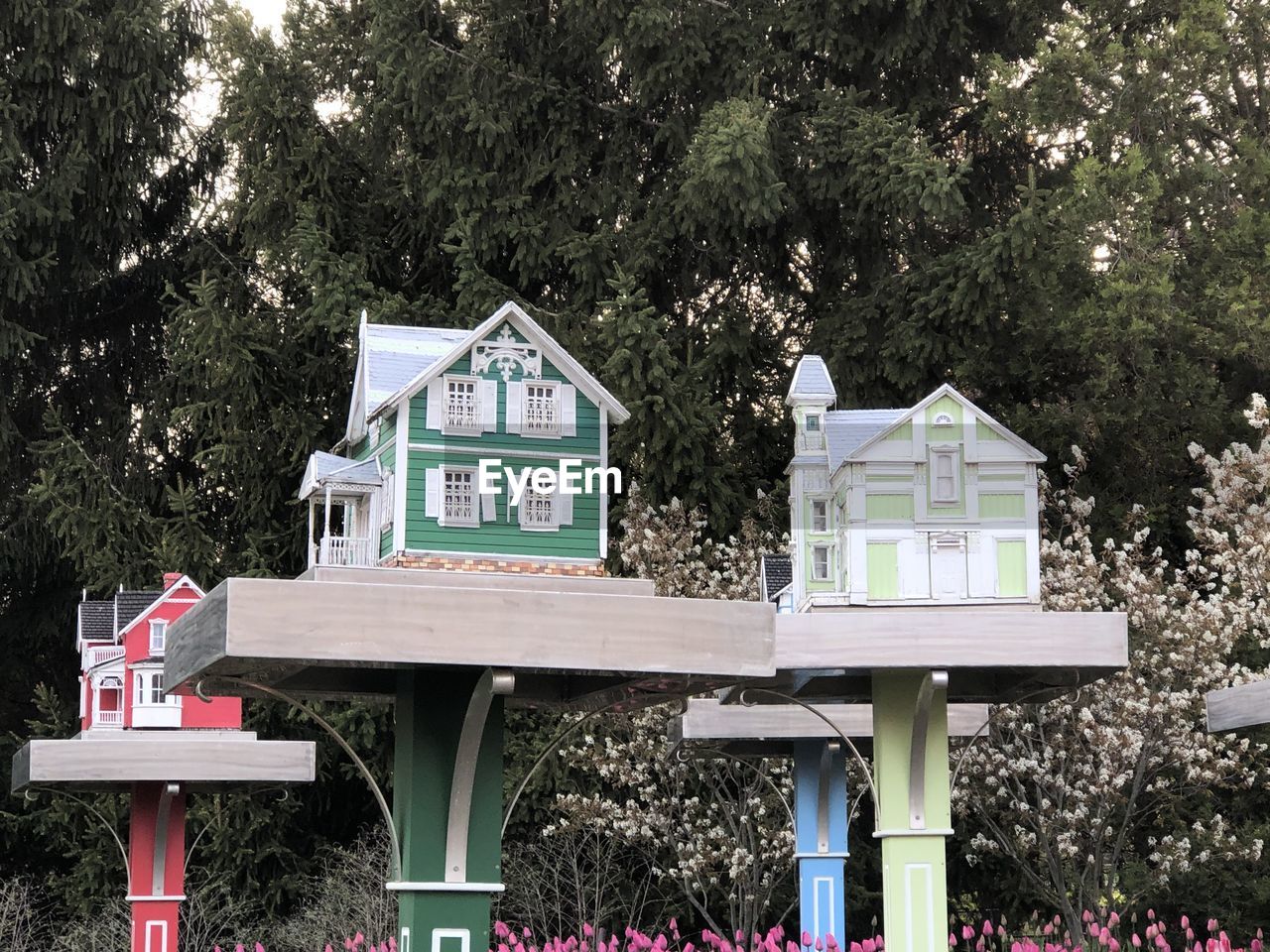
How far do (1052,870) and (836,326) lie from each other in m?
5.89

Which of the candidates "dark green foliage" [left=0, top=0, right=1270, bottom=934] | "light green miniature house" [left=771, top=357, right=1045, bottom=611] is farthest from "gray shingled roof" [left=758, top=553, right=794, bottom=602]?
"dark green foliage" [left=0, top=0, right=1270, bottom=934]

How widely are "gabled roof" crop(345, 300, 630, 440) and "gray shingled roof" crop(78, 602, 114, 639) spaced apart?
4585mm

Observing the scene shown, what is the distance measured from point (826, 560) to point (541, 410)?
238cm

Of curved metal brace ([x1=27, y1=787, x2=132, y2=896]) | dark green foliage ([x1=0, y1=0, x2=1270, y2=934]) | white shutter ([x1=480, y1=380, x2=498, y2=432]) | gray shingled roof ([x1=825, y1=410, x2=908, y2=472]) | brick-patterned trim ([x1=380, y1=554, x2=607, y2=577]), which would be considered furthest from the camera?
dark green foliage ([x1=0, y1=0, x2=1270, y2=934])

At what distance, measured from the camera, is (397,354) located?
815cm

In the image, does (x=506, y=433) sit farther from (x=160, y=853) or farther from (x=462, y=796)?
(x=160, y=853)

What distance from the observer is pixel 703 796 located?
A: 16.9 metres

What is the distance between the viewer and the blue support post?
11.1 metres

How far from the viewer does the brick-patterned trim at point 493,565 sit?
23.6 feet

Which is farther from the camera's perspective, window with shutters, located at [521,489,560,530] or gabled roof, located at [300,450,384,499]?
gabled roof, located at [300,450,384,499]

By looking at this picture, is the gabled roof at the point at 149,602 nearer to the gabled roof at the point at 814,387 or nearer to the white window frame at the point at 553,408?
the gabled roof at the point at 814,387

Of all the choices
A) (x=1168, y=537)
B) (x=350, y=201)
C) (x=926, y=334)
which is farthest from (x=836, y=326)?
(x=350, y=201)

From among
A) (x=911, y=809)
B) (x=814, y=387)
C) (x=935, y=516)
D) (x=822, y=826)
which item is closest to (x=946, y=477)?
(x=935, y=516)

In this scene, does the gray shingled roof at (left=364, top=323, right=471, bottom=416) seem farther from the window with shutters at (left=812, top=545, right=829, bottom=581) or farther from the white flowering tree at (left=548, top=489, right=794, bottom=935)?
the white flowering tree at (left=548, top=489, right=794, bottom=935)
